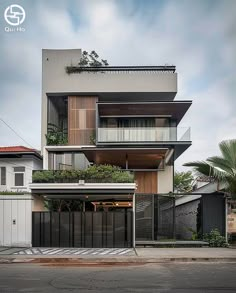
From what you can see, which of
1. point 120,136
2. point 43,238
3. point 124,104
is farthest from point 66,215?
point 124,104

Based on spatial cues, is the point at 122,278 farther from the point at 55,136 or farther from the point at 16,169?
the point at 55,136

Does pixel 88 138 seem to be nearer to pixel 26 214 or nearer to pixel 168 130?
pixel 168 130

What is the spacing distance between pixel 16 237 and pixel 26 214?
1.22 m

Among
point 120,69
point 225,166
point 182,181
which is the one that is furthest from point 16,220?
point 182,181

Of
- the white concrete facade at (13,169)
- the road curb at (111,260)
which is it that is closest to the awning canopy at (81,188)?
the road curb at (111,260)

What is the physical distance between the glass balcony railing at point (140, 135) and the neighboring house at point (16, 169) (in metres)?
5.56

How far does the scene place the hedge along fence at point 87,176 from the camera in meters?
23.7

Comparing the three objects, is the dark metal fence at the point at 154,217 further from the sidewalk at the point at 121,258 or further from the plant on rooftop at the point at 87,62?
the plant on rooftop at the point at 87,62

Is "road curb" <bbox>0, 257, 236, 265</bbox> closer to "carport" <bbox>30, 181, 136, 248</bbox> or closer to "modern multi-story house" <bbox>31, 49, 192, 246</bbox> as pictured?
"carport" <bbox>30, 181, 136, 248</bbox>

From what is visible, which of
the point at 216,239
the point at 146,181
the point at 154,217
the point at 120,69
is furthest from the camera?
the point at 120,69

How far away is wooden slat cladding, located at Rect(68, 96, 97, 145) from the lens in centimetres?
3425

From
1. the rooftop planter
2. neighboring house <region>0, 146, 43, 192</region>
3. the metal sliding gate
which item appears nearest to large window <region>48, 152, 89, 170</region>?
neighboring house <region>0, 146, 43, 192</region>

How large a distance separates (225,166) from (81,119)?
1474cm

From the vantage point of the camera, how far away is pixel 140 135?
3169 cm
